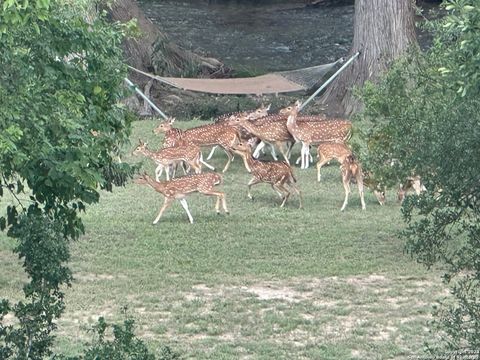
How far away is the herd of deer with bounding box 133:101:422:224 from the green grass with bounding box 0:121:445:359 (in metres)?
0.39

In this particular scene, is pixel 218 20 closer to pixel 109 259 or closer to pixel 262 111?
pixel 262 111

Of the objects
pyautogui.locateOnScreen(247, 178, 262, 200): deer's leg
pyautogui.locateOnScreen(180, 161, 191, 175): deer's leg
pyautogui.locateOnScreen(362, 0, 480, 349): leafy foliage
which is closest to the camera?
pyautogui.locateOnScreen(362, 0, 480, 349): leafy foliage

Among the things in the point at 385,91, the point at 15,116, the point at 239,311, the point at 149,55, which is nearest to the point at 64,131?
the point at 15,116

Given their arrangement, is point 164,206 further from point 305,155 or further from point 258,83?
point 258,83

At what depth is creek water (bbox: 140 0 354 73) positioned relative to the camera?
33.6 m

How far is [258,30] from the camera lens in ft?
129

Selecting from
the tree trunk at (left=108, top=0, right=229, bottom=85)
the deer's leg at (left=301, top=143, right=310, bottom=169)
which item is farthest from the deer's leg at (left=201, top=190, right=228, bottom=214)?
the tree trunk at (left=108, top=0, right=229, bottom=85)

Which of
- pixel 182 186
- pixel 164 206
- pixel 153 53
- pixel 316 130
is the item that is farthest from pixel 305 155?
pixel 153 53

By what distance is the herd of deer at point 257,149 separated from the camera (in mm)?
15398

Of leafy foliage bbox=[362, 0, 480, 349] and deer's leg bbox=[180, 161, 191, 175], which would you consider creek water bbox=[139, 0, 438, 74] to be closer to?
deer's leg bbox=[180, 161, 191, 175]

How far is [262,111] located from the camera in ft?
67.6

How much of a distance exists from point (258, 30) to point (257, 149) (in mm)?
20412

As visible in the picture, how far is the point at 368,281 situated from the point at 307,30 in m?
27.0

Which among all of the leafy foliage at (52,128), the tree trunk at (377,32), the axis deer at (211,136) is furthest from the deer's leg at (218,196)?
the tree trunk at (377,32)
